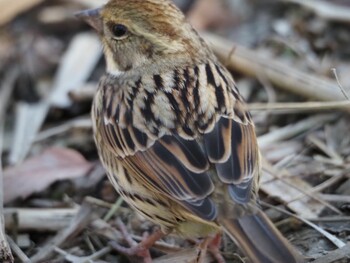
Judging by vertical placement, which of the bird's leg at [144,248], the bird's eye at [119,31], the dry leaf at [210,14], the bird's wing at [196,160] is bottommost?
the bird's leg at [144,248]

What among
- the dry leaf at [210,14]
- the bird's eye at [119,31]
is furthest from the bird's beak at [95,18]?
the dry leaf at [210,14]

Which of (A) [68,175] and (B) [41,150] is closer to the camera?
(A) [68,175]

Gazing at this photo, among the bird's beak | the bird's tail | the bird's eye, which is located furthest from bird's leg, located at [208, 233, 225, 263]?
the bird's beak

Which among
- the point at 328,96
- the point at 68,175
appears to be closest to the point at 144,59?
the point at 68,175

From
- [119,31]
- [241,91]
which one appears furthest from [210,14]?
[119,31]

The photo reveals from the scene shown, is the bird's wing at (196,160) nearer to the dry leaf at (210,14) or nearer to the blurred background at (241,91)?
the blurred background at (241,91)

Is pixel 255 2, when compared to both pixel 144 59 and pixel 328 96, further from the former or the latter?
pixel 144 59
